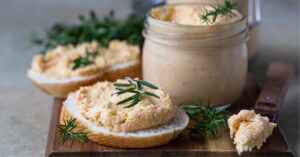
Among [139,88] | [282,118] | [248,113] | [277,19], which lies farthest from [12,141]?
[277,19]

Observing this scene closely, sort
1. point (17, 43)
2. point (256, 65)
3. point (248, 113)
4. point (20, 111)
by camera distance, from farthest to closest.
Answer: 1. point (17, 43)
2. point (256, 65)
3. point (20, 111)
4. point (248, 113)

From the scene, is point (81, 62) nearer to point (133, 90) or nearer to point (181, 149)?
point (133, 90)

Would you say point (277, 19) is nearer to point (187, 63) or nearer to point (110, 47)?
point (110, 47)

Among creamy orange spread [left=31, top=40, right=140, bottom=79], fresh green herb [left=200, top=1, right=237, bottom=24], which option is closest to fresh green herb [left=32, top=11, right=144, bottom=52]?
creamy orange spread [left=31, top=40, right=140, bottom=79]

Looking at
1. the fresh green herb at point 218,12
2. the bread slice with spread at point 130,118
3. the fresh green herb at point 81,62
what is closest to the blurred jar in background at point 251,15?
the fresh green herb at point 218,12

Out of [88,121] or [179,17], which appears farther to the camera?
[179,17]

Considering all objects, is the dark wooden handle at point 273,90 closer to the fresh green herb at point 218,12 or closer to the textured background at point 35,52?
the textured background at point 35,52

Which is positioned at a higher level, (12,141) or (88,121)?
(88,121)
